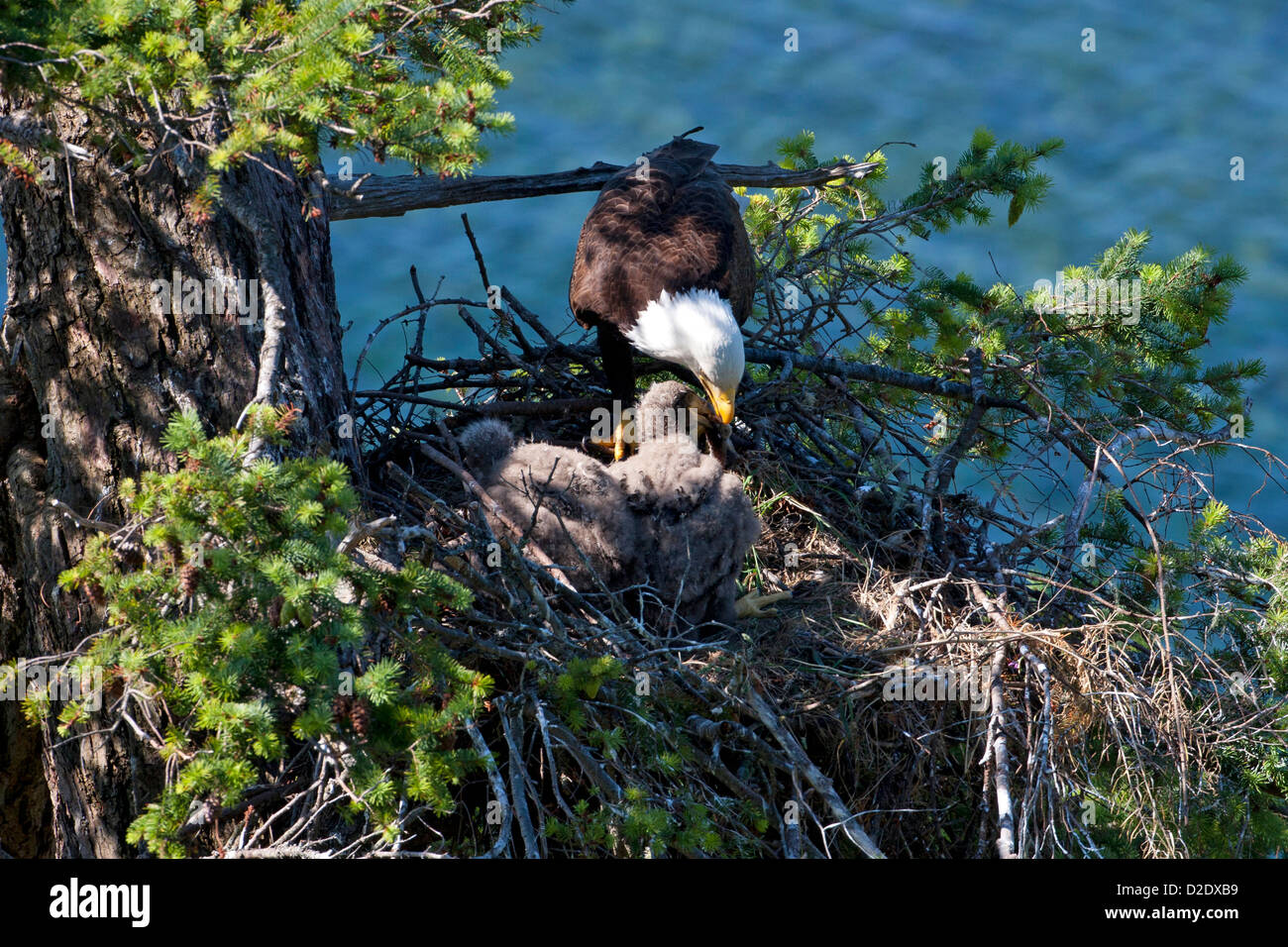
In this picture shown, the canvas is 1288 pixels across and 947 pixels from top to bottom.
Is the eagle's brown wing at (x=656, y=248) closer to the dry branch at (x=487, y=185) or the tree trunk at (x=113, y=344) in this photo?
the dry branch at (x=487, y=185)

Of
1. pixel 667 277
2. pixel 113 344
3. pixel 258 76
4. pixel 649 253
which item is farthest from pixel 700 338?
pixel 258 76

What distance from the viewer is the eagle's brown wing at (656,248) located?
507 centimetres

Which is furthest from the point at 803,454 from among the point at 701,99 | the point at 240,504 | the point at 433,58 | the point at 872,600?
the point at 701,99

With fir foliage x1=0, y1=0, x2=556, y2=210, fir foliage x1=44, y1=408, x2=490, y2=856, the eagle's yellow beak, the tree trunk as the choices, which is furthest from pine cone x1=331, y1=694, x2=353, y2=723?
the eagle's yellow beak

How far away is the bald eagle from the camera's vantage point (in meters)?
4.82

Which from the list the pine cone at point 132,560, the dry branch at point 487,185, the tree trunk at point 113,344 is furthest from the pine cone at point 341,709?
the dry branch at point 487,185

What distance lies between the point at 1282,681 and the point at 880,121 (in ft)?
33.6

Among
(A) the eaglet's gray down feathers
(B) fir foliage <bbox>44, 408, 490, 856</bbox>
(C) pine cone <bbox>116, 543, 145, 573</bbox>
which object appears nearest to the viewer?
(B) fir foliage <bbox>44, 408, 490, 856</bbox>

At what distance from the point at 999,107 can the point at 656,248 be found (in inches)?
344

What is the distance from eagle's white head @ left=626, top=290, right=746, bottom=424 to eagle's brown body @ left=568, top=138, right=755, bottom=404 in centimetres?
7

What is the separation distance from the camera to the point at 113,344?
333cm

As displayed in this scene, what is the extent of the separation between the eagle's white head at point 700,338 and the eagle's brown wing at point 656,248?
0.07 metres

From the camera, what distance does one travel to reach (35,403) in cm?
363

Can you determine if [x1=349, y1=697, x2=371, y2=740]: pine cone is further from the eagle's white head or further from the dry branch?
the eagle's white head
